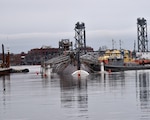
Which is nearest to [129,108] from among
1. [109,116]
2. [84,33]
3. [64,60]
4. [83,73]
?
[109,116]

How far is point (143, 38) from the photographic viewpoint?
155500 mm

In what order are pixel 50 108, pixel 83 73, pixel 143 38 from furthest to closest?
pixel 143 38, pixel 83 73, pixel 50 108

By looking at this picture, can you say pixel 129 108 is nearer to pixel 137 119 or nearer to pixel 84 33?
pixel 137 119

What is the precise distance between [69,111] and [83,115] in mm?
1500

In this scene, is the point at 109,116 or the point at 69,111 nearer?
the point at 109,116

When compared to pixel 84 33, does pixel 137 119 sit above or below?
below

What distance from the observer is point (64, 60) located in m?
80.7

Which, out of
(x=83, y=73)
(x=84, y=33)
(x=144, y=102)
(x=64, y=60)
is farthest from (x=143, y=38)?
(x=144, y=102)

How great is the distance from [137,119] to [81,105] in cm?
539

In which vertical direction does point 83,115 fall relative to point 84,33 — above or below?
below

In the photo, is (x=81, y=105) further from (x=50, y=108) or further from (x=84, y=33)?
(x=84, y=33)

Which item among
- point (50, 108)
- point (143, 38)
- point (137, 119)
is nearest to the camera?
point (137, 119)

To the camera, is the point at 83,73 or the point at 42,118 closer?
the point at 42,118

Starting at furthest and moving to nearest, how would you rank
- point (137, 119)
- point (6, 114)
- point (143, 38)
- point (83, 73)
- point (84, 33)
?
point (143, 38)
point (84, 33)
point (83, 73)
point (6, 114)
point (137, 119)
